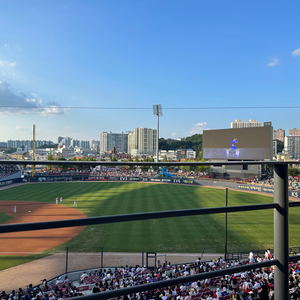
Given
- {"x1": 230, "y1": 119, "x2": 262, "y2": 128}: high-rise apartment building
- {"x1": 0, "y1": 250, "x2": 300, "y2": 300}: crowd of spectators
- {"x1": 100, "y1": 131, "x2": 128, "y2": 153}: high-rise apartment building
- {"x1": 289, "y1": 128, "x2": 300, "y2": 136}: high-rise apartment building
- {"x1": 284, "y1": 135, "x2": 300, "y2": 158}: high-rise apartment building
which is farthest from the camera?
{"x1": 100, "y1": 131, "x2": 128, "y2": 153}: high-rise apartment building

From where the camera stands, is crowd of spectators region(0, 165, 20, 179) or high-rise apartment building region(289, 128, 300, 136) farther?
high-rise apartment building region(289, 128, 300, 136)

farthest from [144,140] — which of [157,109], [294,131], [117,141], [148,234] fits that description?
[148,234]

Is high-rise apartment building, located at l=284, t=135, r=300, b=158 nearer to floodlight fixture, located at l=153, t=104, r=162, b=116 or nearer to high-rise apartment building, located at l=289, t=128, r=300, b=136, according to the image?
high-rise apartment building, located at l=289, t=128, r=300, b=136

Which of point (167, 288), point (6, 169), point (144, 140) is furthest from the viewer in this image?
point (144, 140)

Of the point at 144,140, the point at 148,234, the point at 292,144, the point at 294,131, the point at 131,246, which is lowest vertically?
the point at 148,234

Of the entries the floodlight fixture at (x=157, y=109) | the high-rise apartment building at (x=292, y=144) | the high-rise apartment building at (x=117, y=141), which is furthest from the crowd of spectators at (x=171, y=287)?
the high-rise apartment building at (x=117, y=141)

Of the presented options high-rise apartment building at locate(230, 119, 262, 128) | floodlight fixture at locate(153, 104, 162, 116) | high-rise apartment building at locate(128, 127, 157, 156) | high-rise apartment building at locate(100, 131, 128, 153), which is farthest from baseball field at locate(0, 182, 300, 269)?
high-rise apartment building at locate(100, 131, 128, 153)

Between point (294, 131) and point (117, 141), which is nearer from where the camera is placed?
point (294, 131)

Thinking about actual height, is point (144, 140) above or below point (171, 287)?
above

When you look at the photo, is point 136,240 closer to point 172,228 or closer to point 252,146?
point 172,228

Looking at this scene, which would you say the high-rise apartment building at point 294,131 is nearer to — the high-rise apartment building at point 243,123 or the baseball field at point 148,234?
the high-rise apartment building at point 243,123

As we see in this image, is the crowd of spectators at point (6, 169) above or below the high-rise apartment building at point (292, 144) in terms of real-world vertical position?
below

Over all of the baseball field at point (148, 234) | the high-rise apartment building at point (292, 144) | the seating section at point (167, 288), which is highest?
the high-rise apartment building at point (292, 144)

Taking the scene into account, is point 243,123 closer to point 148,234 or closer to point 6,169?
point 148,234
